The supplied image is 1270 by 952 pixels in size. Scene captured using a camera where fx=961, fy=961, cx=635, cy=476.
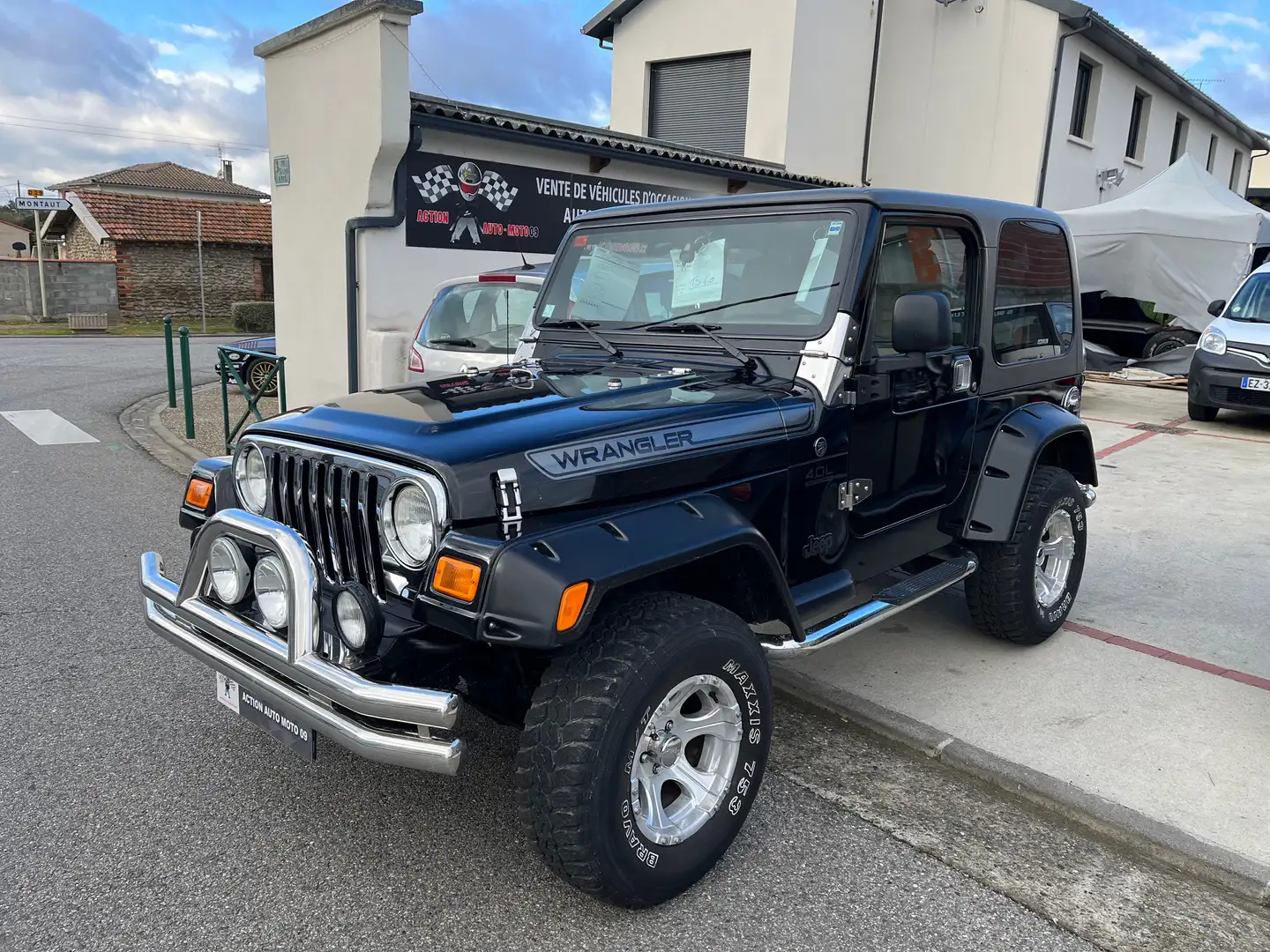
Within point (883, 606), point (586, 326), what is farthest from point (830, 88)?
point (883, 606)

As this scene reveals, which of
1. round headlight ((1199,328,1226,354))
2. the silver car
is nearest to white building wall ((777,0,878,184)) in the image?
round headlight ((1199,328,1226,354))

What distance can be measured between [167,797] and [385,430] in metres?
1.52

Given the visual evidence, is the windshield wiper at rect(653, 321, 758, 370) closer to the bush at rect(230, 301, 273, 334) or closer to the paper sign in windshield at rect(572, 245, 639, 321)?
the paper sign in windshield at rect(572, 245, 639, 321)

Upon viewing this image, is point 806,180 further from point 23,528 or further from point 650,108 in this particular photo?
point 23,528

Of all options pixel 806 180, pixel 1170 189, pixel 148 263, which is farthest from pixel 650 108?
pixel 148 263

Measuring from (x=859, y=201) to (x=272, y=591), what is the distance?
2.35m

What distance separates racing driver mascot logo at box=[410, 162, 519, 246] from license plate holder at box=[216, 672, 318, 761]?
289 inches

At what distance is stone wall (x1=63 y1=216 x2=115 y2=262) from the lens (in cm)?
3055

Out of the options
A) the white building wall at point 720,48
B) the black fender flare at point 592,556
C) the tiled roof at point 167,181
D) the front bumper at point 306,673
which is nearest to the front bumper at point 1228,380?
the white building wall at point 720,48

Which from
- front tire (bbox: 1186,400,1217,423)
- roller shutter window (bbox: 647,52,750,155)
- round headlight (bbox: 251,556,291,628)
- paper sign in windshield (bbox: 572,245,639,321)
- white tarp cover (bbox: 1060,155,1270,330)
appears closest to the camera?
round headlight (bbox: 251,556,291,628)

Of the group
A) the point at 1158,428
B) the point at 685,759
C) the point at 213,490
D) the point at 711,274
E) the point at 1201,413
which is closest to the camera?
the point at 685,759

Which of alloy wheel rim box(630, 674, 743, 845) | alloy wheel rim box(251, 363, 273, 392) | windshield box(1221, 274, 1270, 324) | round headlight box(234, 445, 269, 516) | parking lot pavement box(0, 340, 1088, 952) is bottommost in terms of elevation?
parking lot pavement box(0, 340, 1088, 952)

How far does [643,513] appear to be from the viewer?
8.83ft

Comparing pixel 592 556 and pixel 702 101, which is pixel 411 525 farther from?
pixel 702 101
